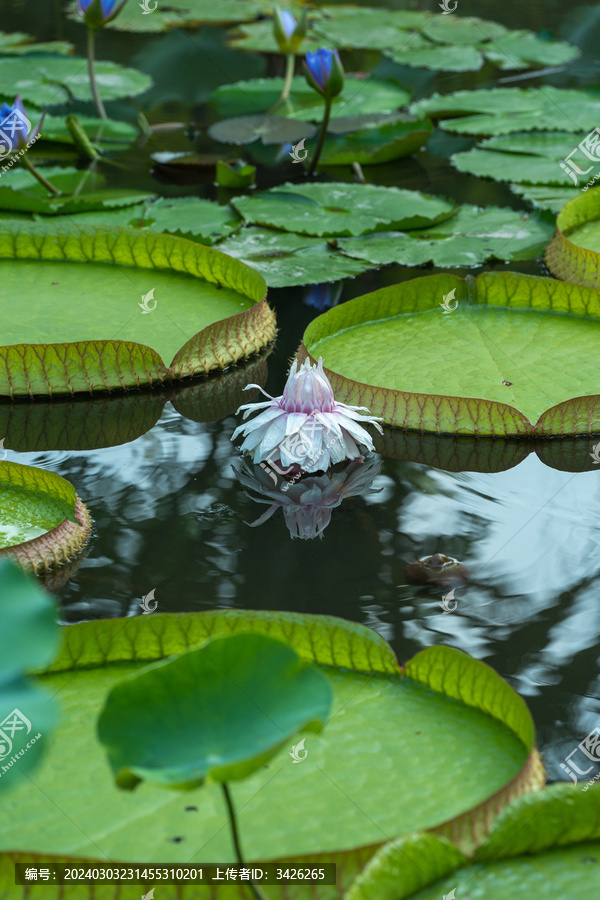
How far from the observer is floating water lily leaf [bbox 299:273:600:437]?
2.32m

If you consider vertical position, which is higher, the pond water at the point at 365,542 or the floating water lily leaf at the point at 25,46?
the floating water lily leaf at the point at 25,46

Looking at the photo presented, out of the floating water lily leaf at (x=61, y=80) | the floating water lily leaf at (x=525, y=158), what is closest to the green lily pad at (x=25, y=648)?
the floating water lily leaf at (x=525, y=158)

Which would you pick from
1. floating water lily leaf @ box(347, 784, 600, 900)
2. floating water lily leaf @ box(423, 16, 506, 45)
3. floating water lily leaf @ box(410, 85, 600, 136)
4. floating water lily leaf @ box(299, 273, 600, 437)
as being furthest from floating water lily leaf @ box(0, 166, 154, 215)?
floating water lily leaf @ box(423, 16, 506, 45)

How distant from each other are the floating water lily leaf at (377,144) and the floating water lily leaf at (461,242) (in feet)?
2.75

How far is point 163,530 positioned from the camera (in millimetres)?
2002

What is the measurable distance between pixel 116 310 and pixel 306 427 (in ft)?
3.26

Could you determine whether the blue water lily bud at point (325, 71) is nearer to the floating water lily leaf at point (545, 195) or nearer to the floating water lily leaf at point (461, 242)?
the floating water lily leaf at point (461, 242)

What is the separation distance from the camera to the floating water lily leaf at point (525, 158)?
→ 4039 millimetres

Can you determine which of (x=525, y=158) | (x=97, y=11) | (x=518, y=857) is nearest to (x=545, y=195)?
(x=525, y=158)

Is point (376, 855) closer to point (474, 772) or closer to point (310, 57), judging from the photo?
point (474, 772)

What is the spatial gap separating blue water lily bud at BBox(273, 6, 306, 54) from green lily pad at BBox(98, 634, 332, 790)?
396cm

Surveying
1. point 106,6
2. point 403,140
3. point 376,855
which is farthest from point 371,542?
point 106,6

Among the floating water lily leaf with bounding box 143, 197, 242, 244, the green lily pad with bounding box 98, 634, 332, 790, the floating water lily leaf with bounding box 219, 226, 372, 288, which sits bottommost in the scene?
the floating water lily leaf with bounding box 219, 226, 372, 288

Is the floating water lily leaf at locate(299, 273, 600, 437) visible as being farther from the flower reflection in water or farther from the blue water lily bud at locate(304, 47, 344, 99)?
the blue water lily bud at locate(304, 47, 344, 99)
